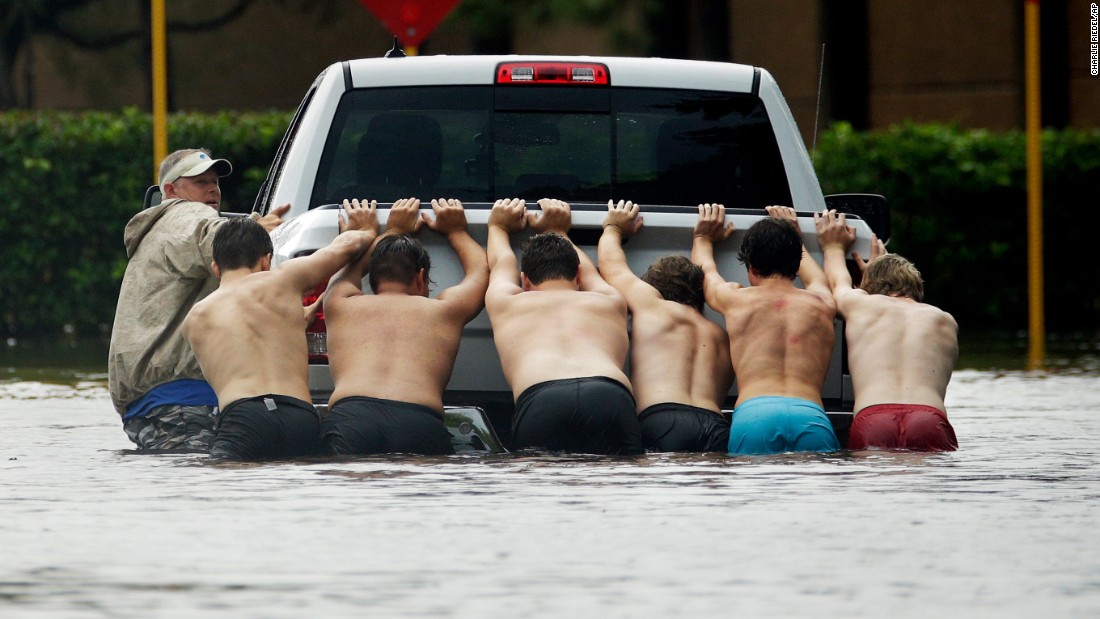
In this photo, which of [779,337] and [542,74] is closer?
[779,337]

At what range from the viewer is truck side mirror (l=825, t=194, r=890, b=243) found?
9250 millimetres

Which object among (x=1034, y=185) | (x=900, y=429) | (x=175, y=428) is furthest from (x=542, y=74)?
(x=1034, y=185)

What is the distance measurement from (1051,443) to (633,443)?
2.58 metres

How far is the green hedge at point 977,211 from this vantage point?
19.5 m

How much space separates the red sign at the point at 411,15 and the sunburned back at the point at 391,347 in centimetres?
624

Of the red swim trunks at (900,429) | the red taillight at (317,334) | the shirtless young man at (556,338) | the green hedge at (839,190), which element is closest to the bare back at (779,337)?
the red swim trunks at (900,429)

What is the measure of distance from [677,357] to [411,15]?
21.6ft

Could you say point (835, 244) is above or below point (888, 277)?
above

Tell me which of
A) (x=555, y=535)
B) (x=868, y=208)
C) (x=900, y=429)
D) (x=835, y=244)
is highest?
(x=868, y=208)

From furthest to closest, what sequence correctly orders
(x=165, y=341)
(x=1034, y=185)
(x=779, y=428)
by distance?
(x=1034, y=185) < (x=165, y=341) < (x=779, y=428)

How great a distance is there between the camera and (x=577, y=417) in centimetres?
A: 838

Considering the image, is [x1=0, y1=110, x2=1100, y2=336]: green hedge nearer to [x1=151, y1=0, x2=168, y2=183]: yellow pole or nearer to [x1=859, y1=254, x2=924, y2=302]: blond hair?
[x1=151, y1=0, x2=168, y2=183]: yellow pole

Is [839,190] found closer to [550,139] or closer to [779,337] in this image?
[550,139]

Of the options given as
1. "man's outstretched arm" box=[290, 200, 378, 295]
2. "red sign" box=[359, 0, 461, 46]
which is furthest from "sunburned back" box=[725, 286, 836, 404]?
"red sign" box=[359, 0, 461, 46]
